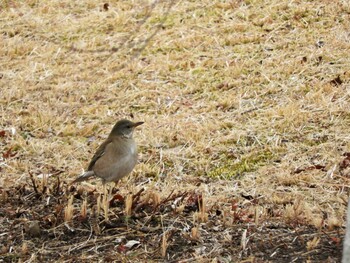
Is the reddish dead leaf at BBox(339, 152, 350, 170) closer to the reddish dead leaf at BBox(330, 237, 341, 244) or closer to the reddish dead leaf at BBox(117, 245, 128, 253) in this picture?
the reddish dead leaf at BBox(330, 237, 341, 244)

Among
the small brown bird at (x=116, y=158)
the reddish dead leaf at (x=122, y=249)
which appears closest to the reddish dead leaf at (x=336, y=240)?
the reddish dead leaf at (x=122, y=249)

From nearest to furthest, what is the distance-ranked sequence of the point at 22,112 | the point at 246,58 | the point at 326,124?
the point at 326,124 → the point at 22,112 → the point at 246,58

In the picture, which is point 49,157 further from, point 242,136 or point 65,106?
point 242,136

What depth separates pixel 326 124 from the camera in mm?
8312

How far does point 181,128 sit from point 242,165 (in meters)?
1.12

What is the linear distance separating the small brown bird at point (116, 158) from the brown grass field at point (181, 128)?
5.6 inches

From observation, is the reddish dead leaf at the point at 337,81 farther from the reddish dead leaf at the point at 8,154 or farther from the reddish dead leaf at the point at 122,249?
the reddish dead leaf at the point at 122,249

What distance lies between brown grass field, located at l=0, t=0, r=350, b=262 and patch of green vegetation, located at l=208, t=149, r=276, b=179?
15 mm

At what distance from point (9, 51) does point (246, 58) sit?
10.8 ft

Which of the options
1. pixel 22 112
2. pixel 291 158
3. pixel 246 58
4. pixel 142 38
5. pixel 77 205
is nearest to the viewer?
pixel 77 205

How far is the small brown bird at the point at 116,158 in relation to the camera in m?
6.84

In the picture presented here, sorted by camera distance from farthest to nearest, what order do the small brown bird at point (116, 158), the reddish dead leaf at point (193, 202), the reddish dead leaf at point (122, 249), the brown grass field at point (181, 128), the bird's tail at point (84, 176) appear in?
the bird's tail at point (84, 176), the small brown bird at point (116, 158), the reddish dead leaf at point (193, 202), the brown grass field at point (181, 128), the reddish dead leaf at point (122, 249)

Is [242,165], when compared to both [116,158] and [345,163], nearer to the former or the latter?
[345,163]

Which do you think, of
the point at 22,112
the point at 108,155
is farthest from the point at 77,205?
the point at 22,112
